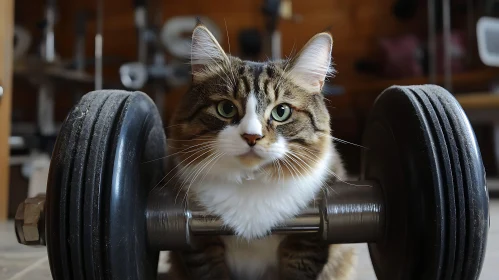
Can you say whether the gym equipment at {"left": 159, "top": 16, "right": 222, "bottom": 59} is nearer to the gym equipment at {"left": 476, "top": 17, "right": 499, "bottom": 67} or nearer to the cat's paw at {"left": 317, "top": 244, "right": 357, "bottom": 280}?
the gym equipment at {"left": 476, "top": 17, "right": 499, "bottom": 67}

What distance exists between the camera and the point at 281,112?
856mm

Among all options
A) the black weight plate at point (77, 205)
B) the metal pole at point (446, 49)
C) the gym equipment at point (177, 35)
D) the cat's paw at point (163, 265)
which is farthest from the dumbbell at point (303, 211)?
the gym equipment at point (177, 35)

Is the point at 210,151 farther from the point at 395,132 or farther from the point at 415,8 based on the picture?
the point at 415,8

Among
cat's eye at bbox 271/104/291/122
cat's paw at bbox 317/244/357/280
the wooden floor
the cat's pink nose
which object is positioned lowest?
the wooden floor

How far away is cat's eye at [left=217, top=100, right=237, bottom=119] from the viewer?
0.84 m

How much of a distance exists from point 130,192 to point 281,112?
0.31 metres

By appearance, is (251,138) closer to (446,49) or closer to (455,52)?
(446,49)

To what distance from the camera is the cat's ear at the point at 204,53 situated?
0.92 metres

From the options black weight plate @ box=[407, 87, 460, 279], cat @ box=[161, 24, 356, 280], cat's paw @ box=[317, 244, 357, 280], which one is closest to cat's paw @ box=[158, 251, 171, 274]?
cat @ box=[161, 24, 356, 280]

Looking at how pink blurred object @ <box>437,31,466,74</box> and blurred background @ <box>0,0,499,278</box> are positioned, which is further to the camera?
pink blurred object @ <box>437,31,466,74</box>

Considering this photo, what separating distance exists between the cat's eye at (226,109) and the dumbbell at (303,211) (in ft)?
0.43

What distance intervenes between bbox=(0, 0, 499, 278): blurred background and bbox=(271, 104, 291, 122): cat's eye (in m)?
1.70

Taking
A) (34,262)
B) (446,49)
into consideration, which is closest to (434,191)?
(34,262)

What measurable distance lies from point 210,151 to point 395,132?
323 mm
